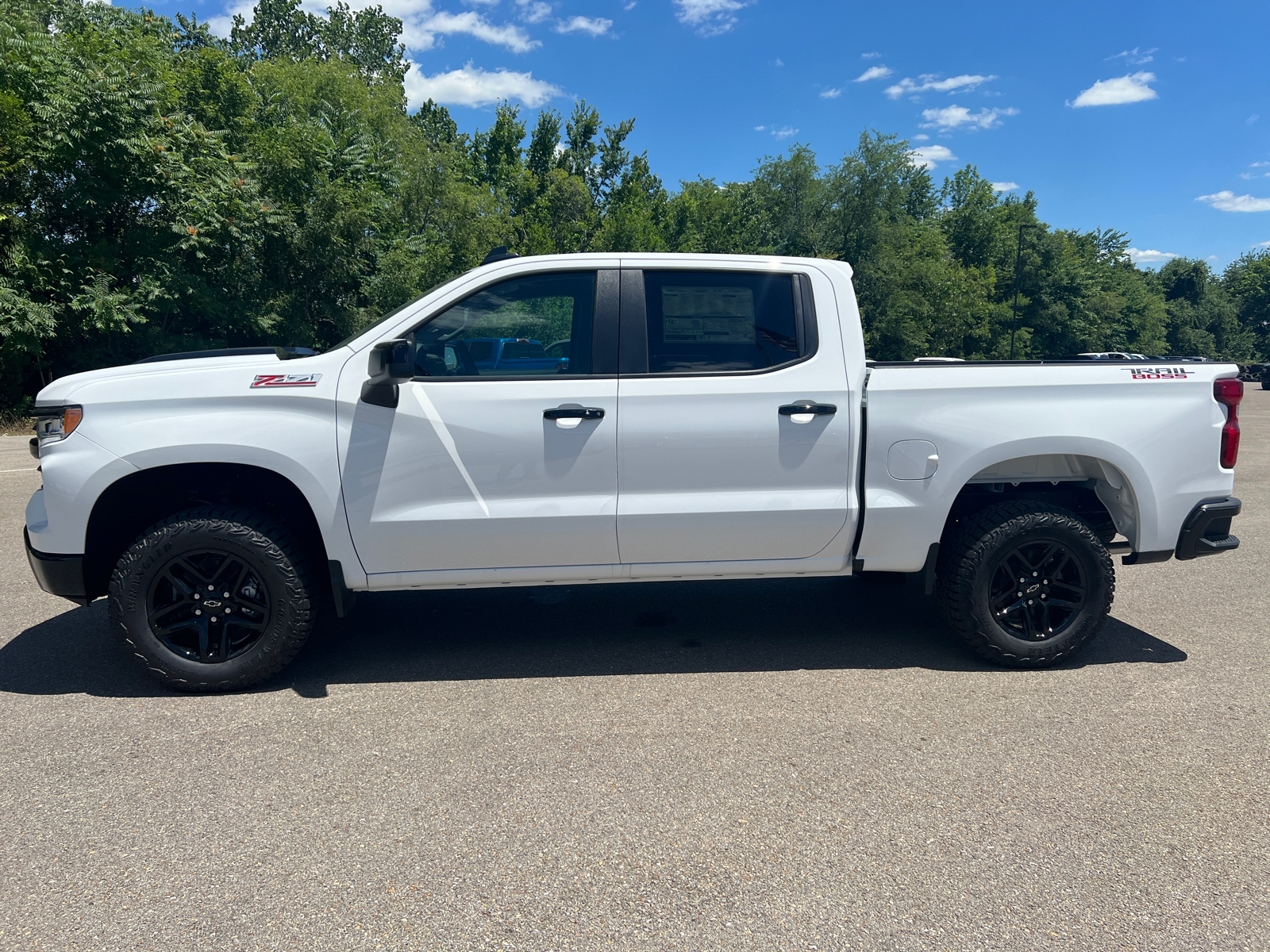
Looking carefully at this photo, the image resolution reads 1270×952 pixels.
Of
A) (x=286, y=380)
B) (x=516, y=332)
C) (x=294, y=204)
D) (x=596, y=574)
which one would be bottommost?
(x=596, y=574)

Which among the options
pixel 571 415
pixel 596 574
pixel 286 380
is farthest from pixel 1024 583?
pixel 286 380

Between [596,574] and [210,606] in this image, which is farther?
[596,574]

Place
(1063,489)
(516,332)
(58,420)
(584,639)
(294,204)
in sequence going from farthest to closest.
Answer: (294,204) < (584,639) < (1063,489) < (516,332) < (58,420)

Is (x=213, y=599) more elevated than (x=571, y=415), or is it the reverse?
(x=571, y=415)

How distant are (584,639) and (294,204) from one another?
25361mm

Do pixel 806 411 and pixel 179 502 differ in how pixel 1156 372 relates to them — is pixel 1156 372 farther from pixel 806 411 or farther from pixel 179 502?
pixel 179 502

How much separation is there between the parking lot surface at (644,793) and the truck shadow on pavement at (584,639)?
0.09 ft

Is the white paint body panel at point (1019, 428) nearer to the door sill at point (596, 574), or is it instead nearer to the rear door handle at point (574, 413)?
the door sill at point (596, 574)

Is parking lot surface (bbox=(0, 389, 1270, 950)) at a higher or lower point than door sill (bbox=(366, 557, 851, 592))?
lower

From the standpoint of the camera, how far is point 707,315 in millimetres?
4195

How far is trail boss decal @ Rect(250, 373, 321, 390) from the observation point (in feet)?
12.8

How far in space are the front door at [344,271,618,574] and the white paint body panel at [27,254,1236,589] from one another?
0.03ft

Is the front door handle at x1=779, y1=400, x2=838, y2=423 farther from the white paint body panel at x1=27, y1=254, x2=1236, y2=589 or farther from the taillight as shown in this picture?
the taillight

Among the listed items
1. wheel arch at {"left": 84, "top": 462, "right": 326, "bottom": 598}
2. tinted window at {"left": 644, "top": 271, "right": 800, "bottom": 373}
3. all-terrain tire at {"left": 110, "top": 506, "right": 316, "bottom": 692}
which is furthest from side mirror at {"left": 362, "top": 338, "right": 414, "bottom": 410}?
tinted window at {"left": 644, "top": 271, "right": 800, "bottom": 373}
